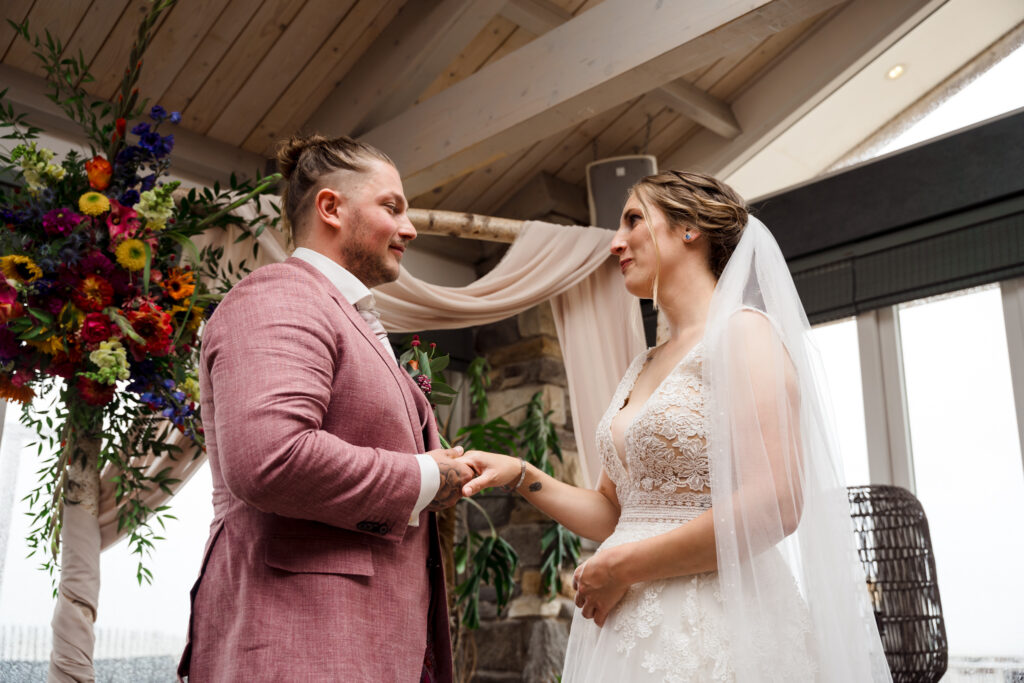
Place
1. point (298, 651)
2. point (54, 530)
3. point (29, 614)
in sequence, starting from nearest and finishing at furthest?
1. point (298, 651)
2. point (54, 530)
3. point (29, 614)

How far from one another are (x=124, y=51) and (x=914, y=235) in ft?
11.9

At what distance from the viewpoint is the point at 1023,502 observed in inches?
147

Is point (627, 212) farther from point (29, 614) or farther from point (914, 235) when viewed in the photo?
point (29, 614)

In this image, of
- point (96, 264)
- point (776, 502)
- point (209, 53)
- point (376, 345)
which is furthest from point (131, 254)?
point (209, 53)

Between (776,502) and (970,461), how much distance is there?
280 centimetres

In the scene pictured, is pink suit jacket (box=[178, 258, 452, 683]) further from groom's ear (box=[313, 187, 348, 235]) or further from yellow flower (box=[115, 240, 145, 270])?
yellow flower (box=[115, 240, 145, 270])

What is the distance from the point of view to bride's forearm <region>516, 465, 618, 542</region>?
200 cm

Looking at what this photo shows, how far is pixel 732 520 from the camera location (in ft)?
5.24

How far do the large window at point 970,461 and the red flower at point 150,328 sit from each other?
3332mm

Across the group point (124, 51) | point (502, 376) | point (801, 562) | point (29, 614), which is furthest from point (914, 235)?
point (29, 614)

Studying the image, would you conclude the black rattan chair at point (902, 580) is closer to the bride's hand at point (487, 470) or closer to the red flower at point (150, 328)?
the bride's hand at point (487, 470)

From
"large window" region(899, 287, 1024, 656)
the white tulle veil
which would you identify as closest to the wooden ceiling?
"large window" region(899, 287, 1024, 656)

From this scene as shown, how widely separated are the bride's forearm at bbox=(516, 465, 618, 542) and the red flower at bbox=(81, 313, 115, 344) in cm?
117

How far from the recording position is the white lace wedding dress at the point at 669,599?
1.59 meters
